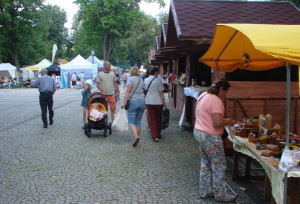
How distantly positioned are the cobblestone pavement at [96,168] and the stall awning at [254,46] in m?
1.98

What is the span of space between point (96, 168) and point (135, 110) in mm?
1881

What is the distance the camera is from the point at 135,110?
6.96 metres

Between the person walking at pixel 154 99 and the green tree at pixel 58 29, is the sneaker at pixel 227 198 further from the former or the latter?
the green tree at pixel 58 29

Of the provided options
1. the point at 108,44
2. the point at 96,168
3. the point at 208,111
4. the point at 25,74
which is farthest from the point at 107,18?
the point at 208,111

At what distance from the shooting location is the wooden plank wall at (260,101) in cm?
612

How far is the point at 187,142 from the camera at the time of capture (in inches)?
294

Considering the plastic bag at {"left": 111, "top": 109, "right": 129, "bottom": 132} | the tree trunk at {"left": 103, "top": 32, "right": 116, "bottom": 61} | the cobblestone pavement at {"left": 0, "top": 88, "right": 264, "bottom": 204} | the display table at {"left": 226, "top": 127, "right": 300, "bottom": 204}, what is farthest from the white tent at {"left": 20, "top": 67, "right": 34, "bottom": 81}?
the display table at {"left": 226, "top": 127, "right": 300, "bottom": 204}

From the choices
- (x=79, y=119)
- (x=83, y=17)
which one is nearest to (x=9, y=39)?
(x=83, y=17)

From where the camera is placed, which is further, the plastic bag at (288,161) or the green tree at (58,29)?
the green tree at (58,29)

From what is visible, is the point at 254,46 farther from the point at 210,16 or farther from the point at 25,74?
the point at 25,74

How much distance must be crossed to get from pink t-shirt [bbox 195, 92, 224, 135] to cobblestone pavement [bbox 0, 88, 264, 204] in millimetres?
978

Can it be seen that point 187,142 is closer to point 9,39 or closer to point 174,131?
point 174,131

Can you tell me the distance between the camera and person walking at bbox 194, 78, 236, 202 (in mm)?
3789

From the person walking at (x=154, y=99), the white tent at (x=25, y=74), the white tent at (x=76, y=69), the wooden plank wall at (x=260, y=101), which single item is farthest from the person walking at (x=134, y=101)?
the white tent at (x=25, y=74)
